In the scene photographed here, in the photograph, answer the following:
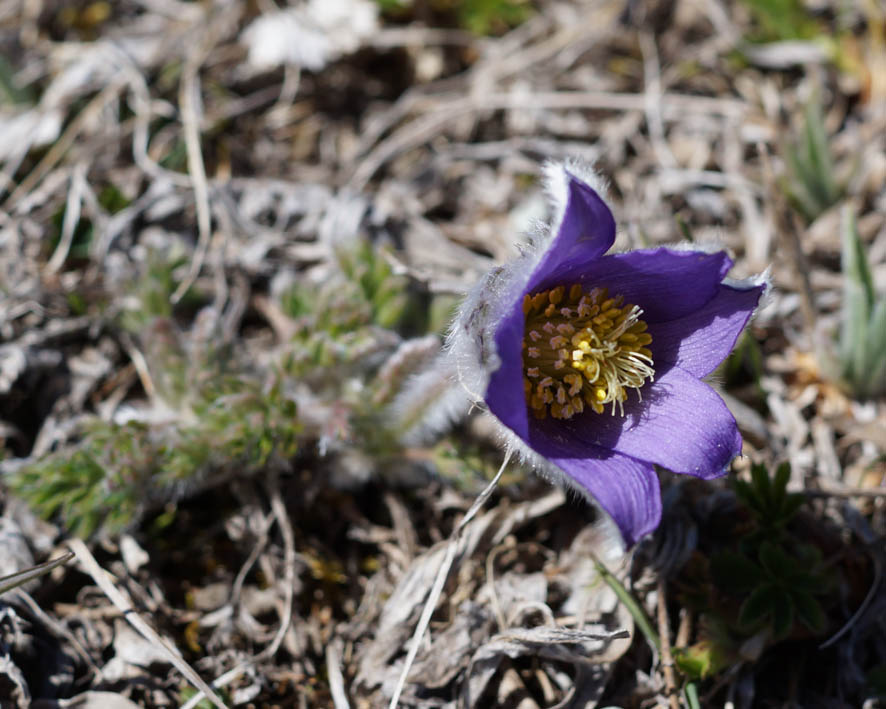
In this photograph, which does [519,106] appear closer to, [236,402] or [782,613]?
[236,402]

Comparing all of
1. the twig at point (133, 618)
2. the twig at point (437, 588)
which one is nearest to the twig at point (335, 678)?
the twig at point (437, 588)

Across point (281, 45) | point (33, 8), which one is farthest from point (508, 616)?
point (33, 8)

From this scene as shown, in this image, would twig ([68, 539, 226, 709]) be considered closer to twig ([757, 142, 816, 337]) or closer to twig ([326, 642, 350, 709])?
twig ([326, 642, 350, 709])

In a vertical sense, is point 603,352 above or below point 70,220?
below

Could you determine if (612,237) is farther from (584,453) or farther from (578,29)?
(578,29)

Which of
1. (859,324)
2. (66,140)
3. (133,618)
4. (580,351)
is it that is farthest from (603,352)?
(66,140)

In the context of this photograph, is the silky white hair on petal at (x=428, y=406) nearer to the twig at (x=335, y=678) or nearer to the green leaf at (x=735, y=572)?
the twig at (x=335, y=678)

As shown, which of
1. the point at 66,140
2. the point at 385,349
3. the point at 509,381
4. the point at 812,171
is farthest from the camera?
the point at 66,140
